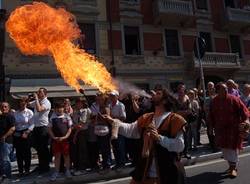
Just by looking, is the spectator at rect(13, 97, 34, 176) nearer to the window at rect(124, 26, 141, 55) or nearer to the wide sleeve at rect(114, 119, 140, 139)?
the wide sleeve at rect(114, 119, 140, 139)

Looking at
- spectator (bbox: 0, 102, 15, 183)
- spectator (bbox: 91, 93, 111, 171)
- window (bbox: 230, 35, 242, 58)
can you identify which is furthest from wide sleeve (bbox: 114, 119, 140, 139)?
window (bbox: 230, 35, 242, 58)

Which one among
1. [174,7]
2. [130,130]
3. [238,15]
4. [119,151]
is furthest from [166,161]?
[238,15]

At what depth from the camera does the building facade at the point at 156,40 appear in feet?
68.9

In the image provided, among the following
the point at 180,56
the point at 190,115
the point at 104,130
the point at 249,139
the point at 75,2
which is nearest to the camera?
the point at 104,130

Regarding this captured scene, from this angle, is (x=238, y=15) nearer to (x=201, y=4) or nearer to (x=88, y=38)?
(x=201, y=4)

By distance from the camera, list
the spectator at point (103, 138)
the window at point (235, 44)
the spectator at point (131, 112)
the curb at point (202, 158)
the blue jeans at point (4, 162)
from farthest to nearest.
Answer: the window at point (235, 44), the curb at point (202, 158), the spectator at point (131, 112), the spectator at point (103, 138), the blue jeans at point (4, 162)

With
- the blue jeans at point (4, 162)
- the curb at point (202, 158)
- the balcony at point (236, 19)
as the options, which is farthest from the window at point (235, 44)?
the blue jeans at point (4, 162)

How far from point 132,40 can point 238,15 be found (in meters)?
7.61

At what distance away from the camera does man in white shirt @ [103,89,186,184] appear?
463 cm

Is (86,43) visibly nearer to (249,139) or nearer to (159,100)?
(249,139)

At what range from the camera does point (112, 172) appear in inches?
361

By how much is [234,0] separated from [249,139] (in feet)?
57.3

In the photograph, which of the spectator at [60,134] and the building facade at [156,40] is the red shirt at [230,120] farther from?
the building facade at [156,40]

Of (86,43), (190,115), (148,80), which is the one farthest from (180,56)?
(190,115)
